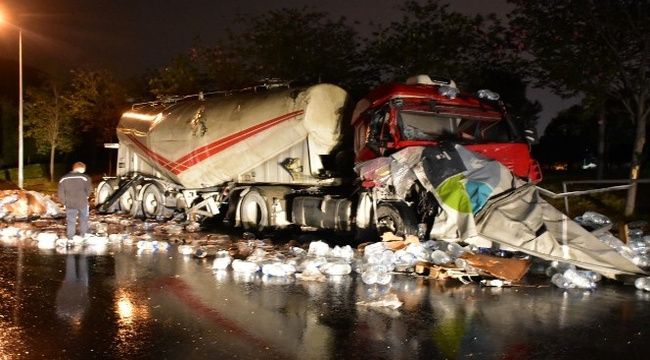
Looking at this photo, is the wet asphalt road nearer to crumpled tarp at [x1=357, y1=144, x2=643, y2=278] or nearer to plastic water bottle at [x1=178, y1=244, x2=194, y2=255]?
crumpled tarp at [x1=357, y1=144, x2=643, y2=278]

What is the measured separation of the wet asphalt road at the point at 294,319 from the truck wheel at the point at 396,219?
1636 mm

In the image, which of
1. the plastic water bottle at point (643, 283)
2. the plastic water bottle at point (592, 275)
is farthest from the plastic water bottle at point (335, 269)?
the plastic water bottle at point (643, 283)

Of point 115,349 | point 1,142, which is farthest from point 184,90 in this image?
point 115,349

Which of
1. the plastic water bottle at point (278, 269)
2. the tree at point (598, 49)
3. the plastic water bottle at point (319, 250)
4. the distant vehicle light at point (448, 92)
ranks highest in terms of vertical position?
Result: the tree at point (598, 49)

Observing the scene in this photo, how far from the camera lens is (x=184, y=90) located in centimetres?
2742

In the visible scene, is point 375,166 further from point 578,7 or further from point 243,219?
point 578,7

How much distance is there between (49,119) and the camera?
3362 centimetres

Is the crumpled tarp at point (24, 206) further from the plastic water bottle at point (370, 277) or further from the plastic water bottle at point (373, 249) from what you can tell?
the plastic water bottle at point (370, 277)

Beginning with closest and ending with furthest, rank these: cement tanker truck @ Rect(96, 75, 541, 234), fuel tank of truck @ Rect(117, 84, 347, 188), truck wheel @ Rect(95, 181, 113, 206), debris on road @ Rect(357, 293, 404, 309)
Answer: debris on road @ Rect(357, 293, 404, 309) → cement tanker truck @ Rect(96, 75, 541, 234) → fuel tank of truck @ Rect(117, 84, 347, 188) → truck wheel @ Rect(95, 181, 113, 206)

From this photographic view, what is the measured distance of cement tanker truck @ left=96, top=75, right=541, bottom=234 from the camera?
35.2ft

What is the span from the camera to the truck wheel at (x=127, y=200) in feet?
60.4

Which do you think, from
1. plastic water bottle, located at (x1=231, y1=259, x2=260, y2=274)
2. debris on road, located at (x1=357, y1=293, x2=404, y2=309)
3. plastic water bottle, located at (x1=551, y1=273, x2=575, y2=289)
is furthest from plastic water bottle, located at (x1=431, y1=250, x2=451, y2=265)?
plastic water bottle, located at (x1=231, y1=259, x2=260, y2=274)

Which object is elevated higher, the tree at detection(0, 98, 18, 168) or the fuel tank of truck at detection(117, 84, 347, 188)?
the tree at detection(0, 98, 18, 168)

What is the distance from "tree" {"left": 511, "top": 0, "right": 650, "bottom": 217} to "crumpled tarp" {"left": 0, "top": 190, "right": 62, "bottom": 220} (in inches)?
514
